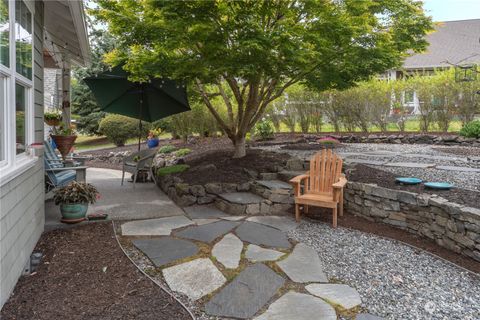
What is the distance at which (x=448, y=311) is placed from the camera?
2.40m

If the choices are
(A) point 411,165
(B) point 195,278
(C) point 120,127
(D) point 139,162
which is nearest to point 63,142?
(D) point 139,162

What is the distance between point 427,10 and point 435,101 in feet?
12.2

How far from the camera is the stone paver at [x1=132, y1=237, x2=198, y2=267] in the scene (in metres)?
3.04

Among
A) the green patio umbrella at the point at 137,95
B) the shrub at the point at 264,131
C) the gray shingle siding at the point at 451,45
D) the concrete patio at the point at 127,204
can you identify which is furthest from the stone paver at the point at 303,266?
the gray shingle siding at the point at 451,45

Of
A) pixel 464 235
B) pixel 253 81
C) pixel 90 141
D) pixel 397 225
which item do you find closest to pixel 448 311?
pixel 464 235

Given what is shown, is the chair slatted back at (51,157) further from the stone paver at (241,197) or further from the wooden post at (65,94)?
the stone paver at (241,197)

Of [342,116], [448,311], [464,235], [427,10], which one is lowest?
[448,311]

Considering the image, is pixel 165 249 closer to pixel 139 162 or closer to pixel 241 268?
pixel 241 268

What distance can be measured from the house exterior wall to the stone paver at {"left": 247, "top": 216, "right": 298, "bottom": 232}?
2.23 meters

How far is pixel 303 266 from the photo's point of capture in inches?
118

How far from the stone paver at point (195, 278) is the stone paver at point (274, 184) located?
6.26ft

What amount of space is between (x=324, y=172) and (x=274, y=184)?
80 centimetres

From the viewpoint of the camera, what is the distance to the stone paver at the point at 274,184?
4.73 metres

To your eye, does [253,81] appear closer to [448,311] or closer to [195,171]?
[195,171]
